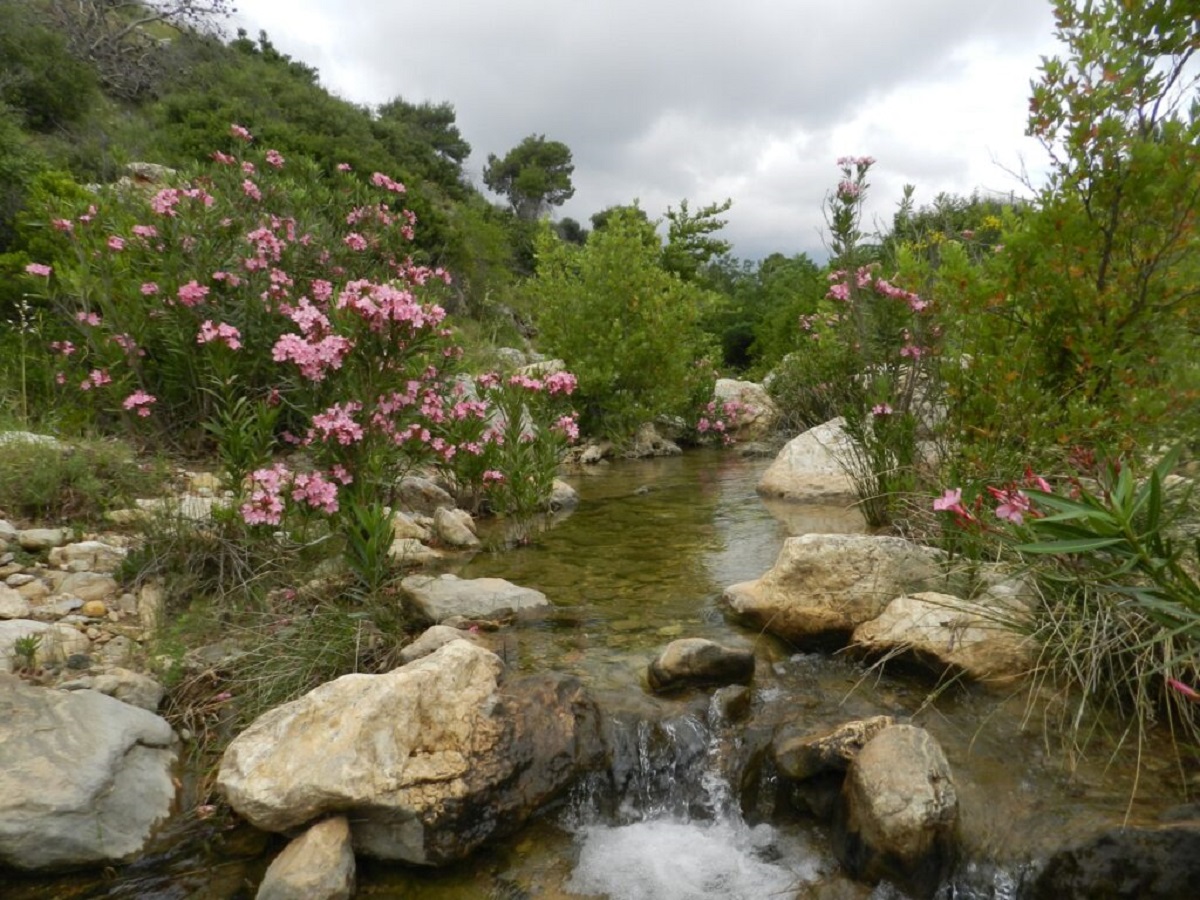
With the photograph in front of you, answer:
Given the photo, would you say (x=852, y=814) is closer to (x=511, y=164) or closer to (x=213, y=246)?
(x=213, y=246)

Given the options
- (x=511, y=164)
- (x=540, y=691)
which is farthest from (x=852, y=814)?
(x=511, y=164)

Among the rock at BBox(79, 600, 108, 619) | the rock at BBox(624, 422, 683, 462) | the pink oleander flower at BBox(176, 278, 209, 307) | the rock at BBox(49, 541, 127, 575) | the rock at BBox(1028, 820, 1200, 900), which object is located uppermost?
the pink oleander flower at BBox(176, 278, 209, 307)

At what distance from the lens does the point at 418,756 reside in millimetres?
2809

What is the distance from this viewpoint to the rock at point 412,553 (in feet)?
16.4

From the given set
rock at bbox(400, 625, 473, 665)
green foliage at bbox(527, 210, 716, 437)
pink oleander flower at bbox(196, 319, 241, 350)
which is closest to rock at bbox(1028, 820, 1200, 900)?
rock at bbox(400, 625, 473, 665)

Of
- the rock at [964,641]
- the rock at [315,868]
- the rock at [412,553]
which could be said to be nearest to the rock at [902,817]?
the rock at [964,641]

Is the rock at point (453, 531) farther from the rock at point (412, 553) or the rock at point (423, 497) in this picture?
the rock at point (423, 497)

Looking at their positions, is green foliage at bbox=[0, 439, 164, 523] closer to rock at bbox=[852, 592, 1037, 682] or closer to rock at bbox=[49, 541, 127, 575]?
rock at bbox=[49, 541, 127, 575]

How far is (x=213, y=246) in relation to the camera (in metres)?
5.88

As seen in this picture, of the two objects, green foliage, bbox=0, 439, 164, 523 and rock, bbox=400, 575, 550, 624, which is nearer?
rock, bbox=400, 575, 550, 624

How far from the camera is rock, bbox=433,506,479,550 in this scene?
6.06 metres

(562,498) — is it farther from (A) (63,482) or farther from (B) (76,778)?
(B) (76,778)

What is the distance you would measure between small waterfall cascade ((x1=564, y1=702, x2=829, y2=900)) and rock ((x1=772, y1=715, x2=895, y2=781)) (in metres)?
0.24

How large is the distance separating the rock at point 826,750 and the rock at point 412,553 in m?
2.82
